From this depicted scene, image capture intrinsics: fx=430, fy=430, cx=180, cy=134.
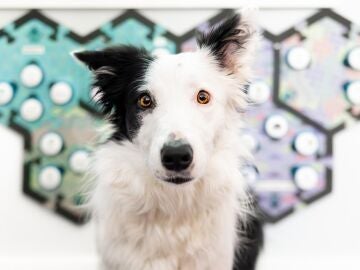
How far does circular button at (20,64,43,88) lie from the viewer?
1.95 metres

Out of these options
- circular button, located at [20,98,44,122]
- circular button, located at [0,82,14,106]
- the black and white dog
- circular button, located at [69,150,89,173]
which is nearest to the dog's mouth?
the black and white dog

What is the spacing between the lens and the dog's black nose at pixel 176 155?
3.40 ft

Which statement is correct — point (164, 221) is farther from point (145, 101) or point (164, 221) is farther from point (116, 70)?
point (116, 70)

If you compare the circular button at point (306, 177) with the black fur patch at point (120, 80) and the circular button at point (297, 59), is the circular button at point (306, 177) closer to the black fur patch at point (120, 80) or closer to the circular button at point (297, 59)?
the circular button at point (297, 59)

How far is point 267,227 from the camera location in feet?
6.48

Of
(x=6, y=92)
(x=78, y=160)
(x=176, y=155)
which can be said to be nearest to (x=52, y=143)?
(x=78, y=160)

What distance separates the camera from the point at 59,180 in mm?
1956

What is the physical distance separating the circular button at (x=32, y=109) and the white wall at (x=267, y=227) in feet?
0.37

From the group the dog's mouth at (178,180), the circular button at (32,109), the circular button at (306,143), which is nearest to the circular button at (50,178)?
the circular button at (32,109)

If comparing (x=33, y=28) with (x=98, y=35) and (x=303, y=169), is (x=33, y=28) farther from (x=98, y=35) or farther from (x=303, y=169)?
(x=303, y=169)

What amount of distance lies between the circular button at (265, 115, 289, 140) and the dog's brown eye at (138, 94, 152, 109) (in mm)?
880

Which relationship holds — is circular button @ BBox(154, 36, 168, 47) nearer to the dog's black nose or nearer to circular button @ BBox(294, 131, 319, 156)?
circular button @ BBox(294, 131, 319, 156)
